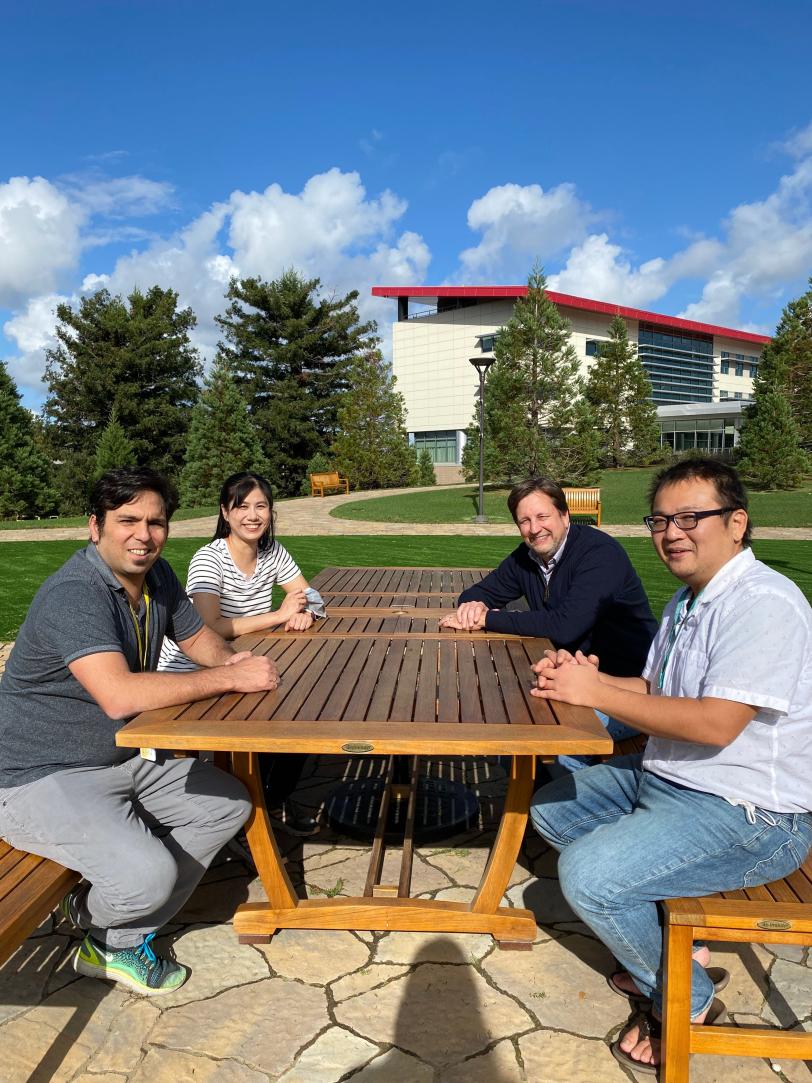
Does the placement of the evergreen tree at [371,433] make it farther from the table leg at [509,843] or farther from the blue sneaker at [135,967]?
the blue sneaker at [135,967]

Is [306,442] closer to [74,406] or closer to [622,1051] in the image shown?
[74,406]

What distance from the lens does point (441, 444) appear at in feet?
161

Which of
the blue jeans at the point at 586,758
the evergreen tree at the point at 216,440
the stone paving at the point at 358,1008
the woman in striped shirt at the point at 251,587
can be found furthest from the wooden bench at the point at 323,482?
the stone paving at the point at 358,1008

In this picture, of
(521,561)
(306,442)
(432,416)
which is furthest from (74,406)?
(521,561)

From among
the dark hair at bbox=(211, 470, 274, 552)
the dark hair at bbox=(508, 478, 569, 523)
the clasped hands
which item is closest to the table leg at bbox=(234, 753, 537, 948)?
the clasped hands

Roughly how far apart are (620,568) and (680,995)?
168 cm

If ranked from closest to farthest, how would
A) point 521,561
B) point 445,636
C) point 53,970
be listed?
point 53,970 < point 445,636 < point 521,561

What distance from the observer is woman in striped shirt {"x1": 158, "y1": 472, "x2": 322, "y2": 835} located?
3381 mm

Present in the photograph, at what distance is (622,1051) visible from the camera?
202 cm

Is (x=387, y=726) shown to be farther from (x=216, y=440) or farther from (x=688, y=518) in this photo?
(x=216, y=440)

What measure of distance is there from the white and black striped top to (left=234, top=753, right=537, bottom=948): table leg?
1.02 metres

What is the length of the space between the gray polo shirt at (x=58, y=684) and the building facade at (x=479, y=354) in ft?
132

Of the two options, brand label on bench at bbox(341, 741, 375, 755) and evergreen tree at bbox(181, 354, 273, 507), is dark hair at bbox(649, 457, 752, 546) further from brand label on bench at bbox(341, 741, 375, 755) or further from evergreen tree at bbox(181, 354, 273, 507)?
evergreen tree at bbox(181, 354, 273, 507)

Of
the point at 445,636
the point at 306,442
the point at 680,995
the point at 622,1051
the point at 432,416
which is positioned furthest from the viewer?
the point at 432,416
